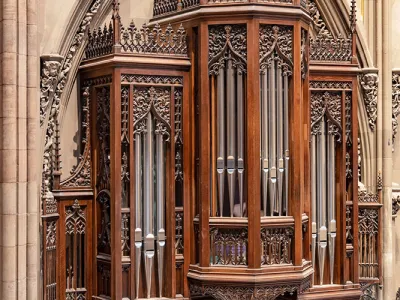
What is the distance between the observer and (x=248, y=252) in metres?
9.45

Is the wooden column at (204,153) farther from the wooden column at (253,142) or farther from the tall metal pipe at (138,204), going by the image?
the tall metal pipe at (138,204)

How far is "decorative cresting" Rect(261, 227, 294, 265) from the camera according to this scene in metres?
9.54

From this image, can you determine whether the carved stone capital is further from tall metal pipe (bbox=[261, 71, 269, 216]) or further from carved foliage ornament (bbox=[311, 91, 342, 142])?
carved foliage ornament (bbox=[311, 91, 342, 142])

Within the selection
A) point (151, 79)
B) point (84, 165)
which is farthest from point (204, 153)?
point (84, 165)

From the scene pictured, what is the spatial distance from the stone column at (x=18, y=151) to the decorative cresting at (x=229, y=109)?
6.52 feet

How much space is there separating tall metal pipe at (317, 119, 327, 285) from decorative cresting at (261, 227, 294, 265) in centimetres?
97

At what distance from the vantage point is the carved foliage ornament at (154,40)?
9.61 meters

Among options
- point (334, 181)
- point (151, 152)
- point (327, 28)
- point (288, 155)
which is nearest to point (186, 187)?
point (151, 152)

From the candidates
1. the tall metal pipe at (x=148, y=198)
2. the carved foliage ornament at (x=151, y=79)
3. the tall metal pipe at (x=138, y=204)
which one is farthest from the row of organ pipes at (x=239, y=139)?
the tall metal pipe at (x=138, y=204)

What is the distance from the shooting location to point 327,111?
10516 mm

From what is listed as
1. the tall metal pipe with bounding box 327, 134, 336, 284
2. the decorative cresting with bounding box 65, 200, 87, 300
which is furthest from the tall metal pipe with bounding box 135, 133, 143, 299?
the tall metal pipe with bounding box 327, 134, 336, 284

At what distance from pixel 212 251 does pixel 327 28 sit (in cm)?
395

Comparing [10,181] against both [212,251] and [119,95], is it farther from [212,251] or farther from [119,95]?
[212,251]

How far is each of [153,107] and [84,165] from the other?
1083 millimetres
